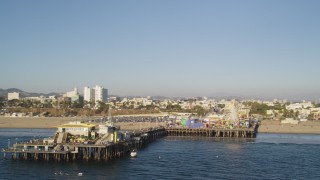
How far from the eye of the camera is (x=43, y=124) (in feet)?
430

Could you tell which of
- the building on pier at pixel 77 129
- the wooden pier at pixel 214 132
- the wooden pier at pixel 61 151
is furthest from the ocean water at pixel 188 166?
the wooden pier at pixel 214 132

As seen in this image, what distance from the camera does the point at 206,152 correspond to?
217 feet

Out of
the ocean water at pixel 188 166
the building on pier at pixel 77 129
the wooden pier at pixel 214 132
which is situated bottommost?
the ocean water at pixel 188 166

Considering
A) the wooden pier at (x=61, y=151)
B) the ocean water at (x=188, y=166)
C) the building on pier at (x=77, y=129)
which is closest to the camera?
the ocean water at (x=188, y=166)

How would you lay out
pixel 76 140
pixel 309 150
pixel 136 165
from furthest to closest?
pixel 309 150 → pixel 76 140 → pixel 136 165

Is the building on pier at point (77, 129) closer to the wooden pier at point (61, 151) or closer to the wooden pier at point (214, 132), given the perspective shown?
the wooden pier at point (61, 151)

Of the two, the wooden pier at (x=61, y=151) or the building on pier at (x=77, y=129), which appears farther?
the building on pier at (x=77, y=129)

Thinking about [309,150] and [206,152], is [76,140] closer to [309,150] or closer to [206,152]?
[206,152]

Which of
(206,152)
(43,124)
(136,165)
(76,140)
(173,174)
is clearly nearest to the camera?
(173,174)

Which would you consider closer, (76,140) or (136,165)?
(136,165)

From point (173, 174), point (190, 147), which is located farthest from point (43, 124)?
point (173, 174)

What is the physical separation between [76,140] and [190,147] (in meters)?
20.4

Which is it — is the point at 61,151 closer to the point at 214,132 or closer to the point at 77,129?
the point at 77,129

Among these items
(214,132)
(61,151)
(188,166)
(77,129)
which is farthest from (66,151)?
(214,132)
